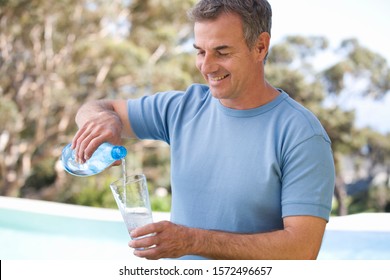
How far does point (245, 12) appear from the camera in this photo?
1389 millimetres

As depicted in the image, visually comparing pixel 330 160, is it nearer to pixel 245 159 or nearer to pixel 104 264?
pixel 245 159

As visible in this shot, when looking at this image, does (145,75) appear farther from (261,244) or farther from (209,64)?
(261,244)

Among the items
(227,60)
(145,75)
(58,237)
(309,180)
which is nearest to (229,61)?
(227,60)

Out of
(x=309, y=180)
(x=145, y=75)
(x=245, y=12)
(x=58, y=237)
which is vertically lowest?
(x=58, y=237)

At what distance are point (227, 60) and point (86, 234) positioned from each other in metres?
4.32

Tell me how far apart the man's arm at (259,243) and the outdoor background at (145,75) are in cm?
799

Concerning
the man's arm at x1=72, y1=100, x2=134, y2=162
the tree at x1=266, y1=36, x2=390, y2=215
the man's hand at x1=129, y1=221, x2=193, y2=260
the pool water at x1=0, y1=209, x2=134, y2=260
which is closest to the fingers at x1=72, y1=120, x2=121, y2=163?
the man's arm at x1=72, y1=100, x2=134, y2=162

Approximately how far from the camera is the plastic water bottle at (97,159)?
1.33 m

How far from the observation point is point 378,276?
1.51 meters

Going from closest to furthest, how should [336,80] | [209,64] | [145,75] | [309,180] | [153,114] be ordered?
[309,180]
[209,64]
[153,114]
[145,75]
[336,80]

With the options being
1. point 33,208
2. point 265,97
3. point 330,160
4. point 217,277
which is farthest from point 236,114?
point 33,208

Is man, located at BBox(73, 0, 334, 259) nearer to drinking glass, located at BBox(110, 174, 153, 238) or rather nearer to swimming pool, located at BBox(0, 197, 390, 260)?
drinking glass, located at BBox(110, 174, 153, 238)

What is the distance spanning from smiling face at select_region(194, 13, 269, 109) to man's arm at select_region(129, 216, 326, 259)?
1.08 ft

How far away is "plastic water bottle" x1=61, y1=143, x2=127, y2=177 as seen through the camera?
4.38 ft
